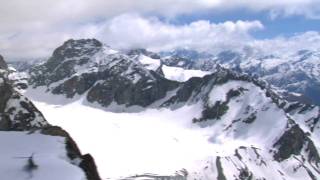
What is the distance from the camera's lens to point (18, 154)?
266ft

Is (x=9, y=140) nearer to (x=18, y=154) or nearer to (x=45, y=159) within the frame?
(x=18, y=154)

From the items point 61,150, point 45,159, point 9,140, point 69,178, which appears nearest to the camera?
point 69,178

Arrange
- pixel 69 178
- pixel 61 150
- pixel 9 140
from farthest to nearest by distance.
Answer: pixel 9 140
pixel 61 150
pixel 69 178

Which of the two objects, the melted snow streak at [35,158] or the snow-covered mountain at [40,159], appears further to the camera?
the snow-covered mountain at [40,159]

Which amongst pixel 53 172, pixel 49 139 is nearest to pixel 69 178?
pixel 53 172

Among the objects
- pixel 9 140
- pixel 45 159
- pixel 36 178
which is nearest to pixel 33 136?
pixel 9 140

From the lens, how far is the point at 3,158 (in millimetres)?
79062

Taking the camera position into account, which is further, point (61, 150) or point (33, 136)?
point (33, 136)

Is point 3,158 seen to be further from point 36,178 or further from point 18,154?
point 36,178

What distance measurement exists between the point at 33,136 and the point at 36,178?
2227cm

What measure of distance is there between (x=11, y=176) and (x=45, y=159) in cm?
601

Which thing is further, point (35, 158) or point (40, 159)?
point (35, 158)

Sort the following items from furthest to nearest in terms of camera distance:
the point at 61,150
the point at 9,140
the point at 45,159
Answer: the point at 9,140
the point at 61,150
the point at 45,159

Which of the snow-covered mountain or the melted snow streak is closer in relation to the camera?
the melted snow streak
